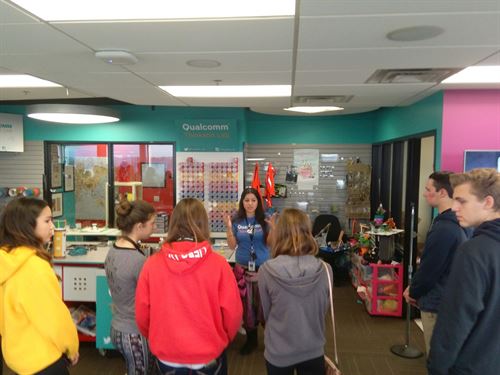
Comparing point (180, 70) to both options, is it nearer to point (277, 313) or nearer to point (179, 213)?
point (179, 213)

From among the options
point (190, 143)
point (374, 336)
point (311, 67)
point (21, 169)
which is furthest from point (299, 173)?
point (21, 169)

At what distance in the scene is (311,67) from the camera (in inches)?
110

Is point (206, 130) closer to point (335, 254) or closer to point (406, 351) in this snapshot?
point (335, 254)

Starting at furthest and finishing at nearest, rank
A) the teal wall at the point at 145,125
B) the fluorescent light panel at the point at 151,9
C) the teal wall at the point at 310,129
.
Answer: the teal wall at the point at 310,129 < the teal wall at the point at 145,125 < the fluorescent light panel at the point at 151,9

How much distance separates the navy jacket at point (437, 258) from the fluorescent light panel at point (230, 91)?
1848 mm

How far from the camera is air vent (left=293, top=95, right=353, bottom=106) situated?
4168 millimetres

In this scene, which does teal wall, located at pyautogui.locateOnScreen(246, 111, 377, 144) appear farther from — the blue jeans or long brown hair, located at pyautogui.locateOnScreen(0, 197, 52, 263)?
the blue jeans

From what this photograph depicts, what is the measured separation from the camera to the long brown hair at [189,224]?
75.4 inches

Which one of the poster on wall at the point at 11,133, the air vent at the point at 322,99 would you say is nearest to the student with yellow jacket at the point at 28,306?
the air vent at the point at 322,99

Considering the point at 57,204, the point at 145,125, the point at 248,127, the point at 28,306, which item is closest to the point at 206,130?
the point at 145,125

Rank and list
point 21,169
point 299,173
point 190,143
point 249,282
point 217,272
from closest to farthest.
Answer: point 217,272, point 249,282, point 190,143, point 21,169, point 299,173

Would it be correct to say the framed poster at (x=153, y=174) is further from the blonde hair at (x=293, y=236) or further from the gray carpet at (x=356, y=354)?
the blonde hair at (x=293, y=236)

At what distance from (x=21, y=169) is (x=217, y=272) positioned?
19.1 ft

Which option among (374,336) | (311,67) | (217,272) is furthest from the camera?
(374,336)
